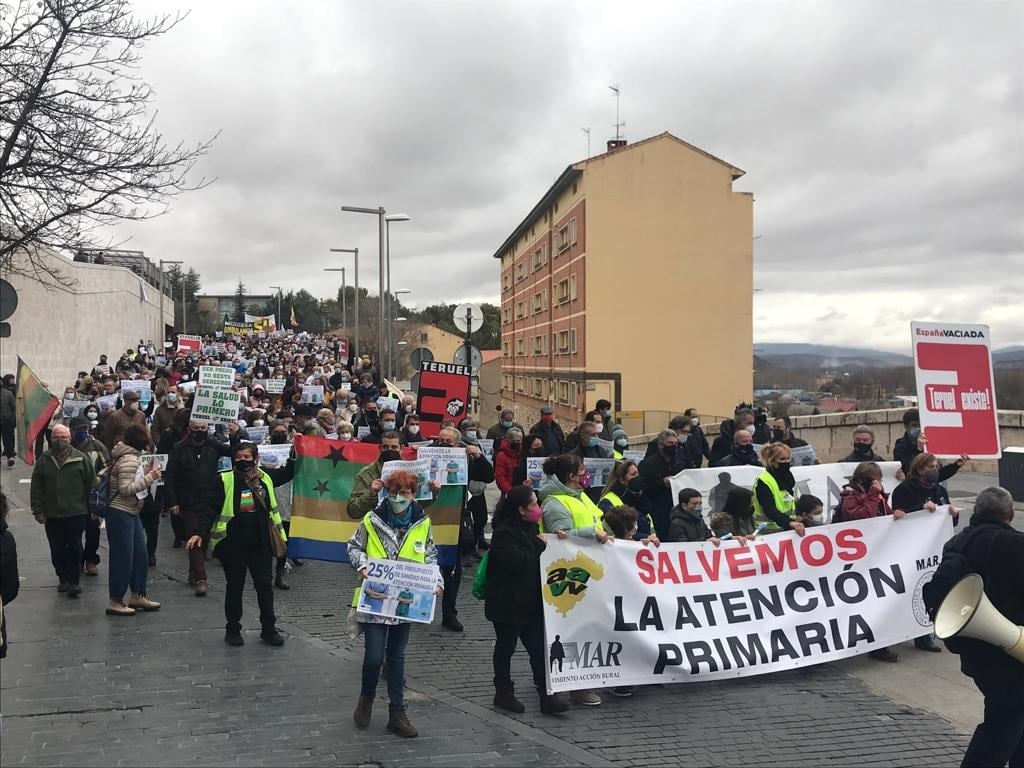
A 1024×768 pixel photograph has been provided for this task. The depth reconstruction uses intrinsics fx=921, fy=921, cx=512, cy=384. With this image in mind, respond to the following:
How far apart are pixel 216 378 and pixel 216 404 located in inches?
14.9

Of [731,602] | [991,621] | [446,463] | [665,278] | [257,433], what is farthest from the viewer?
[665,278]

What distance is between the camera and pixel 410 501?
600 centimetres

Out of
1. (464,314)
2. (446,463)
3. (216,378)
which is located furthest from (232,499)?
(464,314)

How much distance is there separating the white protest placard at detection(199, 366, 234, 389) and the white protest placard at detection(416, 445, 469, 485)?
4.15 meters

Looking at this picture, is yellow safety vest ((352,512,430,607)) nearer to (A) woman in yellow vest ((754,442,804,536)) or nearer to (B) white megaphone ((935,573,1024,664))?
(B) white megaphone ((935,573,1024,664))

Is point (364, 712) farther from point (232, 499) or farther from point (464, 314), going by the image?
point (464, 314)

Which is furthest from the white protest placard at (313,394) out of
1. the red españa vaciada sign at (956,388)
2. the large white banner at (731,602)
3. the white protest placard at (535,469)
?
the large white banner at (731,602)

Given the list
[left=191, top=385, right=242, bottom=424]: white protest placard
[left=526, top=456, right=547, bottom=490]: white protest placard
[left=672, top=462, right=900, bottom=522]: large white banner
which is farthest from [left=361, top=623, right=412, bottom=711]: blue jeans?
[left=191, top=385, right=242, bottom=424]: white protest placard

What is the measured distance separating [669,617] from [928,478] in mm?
2903

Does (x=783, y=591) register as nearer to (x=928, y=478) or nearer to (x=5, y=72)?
(x=928, y=478)

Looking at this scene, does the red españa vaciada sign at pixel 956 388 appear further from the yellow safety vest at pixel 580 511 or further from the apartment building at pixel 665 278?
the apartment building at pixel 665 278

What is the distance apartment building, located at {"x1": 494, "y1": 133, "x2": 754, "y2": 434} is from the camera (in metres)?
42.4

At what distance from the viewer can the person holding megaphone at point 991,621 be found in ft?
15.0

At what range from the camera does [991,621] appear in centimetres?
455
